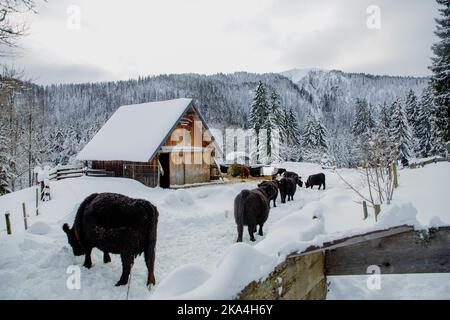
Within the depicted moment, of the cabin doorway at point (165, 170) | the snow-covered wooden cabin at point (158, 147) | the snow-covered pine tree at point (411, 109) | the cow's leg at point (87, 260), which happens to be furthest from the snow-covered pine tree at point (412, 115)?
the cow's leg at point (87, 260)

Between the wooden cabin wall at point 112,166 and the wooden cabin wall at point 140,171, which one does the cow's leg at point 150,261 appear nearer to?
the wooden cabin wall at point 140,171

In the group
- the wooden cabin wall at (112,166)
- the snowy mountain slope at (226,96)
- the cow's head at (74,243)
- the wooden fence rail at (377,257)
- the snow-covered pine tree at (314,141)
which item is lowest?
the cow's head at (74,243)

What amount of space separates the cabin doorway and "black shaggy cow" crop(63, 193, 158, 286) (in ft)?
45.3

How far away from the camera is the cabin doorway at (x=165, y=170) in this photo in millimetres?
20250

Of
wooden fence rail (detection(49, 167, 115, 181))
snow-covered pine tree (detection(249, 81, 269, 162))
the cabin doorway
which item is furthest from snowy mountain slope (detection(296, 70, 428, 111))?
wooden fence rail (detection(49, 167, 115, 181))

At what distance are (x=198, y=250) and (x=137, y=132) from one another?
14741mm

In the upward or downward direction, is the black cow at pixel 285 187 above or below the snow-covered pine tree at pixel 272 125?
below

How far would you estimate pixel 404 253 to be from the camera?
225 cm

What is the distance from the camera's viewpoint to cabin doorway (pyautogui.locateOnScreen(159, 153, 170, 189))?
2025 centimetres

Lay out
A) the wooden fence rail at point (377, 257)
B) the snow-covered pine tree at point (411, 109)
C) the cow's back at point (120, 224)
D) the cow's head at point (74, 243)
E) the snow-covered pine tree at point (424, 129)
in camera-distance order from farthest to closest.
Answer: the snow-covered pine tree at point (411, 109) → the snow-covered pine tree at point (424, 129) → the cow's head at point (74, 243) → the cow's back at point (120, 224) → the wooden fence rail at point (377, 257)

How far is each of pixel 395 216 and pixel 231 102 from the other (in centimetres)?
12581

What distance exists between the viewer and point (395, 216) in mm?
2279

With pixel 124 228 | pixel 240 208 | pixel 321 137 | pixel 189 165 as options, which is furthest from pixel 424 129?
pixel 124 228
